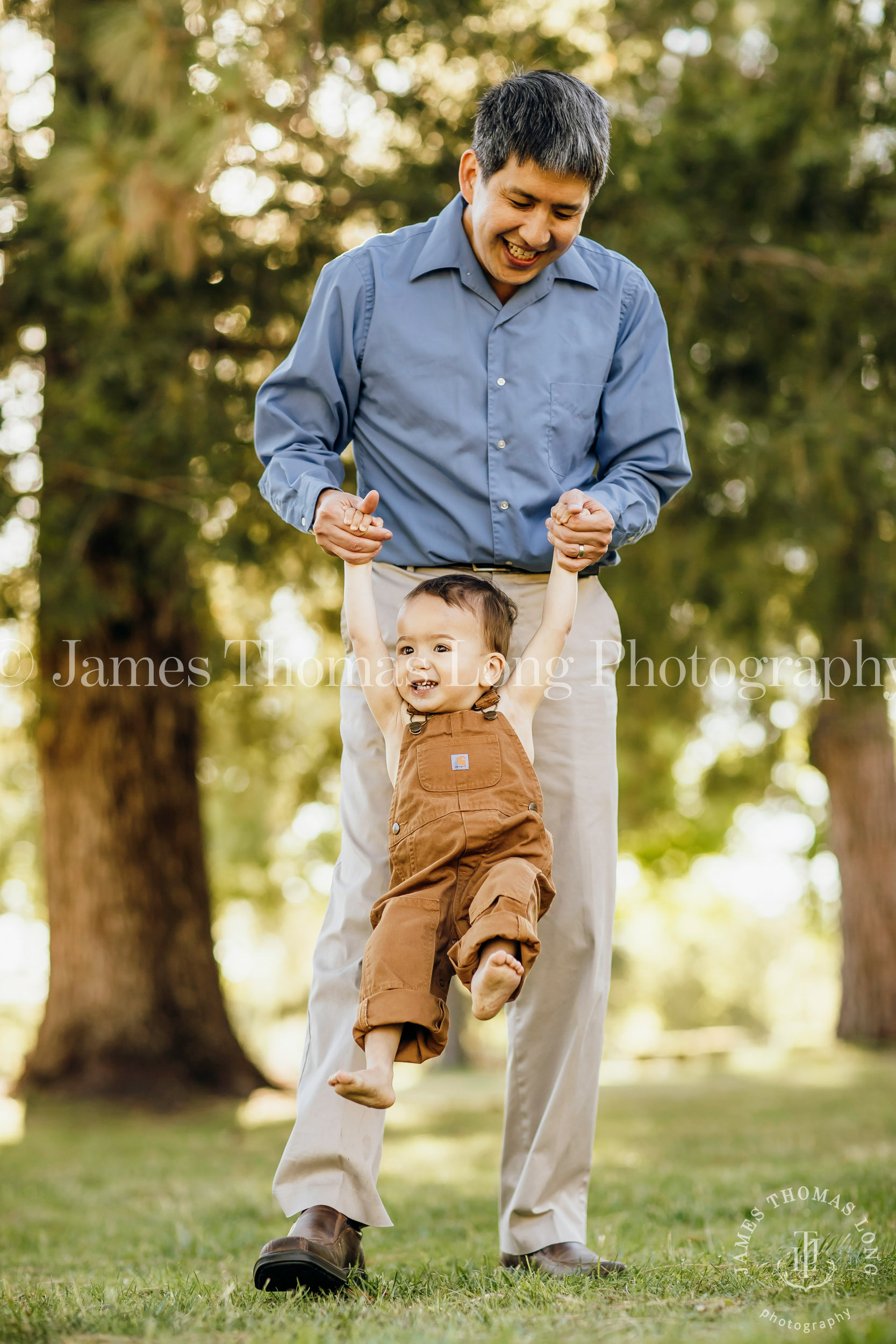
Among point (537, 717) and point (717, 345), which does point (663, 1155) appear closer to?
point (537, 717)

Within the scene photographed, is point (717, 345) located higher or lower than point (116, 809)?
higher

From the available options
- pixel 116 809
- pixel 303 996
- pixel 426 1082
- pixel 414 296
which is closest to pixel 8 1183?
pixel 116 809

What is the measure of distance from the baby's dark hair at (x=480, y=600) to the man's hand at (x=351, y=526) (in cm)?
16

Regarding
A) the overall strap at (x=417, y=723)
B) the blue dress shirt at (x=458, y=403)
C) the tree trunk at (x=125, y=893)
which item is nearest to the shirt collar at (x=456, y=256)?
the blue dress shirt at (x=458, y=403)

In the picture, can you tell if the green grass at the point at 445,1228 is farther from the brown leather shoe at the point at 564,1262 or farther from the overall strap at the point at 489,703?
the overall strap at the point at 489,703

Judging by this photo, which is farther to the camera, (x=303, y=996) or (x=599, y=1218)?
(x=303, y=996)

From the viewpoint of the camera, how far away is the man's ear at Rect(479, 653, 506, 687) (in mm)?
2680

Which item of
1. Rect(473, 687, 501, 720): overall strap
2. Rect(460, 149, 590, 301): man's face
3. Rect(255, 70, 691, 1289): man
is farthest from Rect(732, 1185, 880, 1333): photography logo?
Rect(460, 149, 590, 301): man's face

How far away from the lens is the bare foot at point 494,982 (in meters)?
2.30

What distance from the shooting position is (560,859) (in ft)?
9.18

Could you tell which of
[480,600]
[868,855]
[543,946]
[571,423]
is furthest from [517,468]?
[868,855]

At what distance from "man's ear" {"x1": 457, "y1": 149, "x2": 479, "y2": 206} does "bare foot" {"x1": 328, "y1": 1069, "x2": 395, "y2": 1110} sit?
1.85 m

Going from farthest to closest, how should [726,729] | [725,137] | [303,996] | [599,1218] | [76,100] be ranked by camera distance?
[303,996]
[726,729]
[76,100]
[725,137]
[599,1218]

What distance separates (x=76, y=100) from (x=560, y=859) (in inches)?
234
